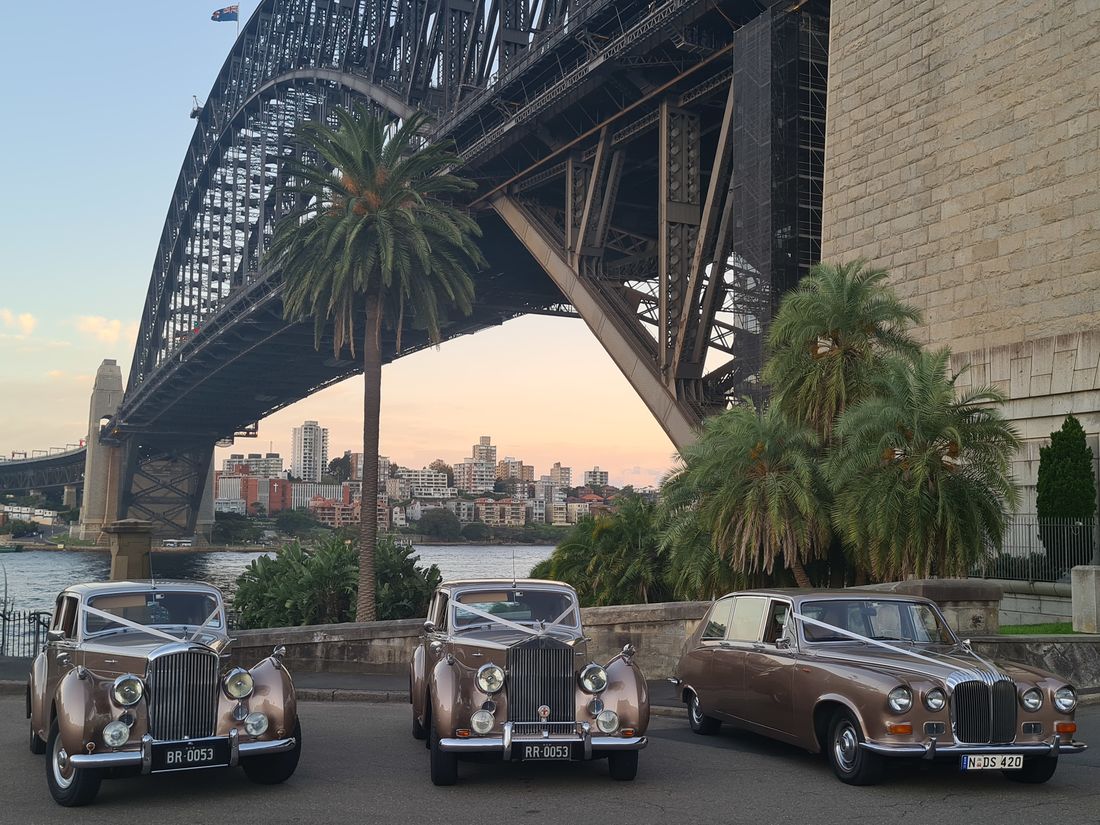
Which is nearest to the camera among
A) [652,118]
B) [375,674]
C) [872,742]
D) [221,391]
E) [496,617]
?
[872,742]

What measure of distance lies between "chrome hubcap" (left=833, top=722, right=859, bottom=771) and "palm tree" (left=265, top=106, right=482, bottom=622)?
77.4ft

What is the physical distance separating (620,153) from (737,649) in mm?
25053

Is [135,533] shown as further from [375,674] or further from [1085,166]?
[1085,166]

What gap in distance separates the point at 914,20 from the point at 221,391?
224ft

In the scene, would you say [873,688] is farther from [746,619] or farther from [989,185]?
[989,185]

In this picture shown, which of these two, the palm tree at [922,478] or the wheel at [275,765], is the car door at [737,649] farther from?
the palm tree at [922,478]

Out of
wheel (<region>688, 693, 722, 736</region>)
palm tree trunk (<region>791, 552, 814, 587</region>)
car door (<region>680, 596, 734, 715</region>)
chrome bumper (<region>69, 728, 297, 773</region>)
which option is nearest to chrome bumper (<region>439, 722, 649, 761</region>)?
chrome bumper (<region>69, 728, 297, 773</region>)

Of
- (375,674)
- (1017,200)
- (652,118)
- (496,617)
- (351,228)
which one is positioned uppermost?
(652,118)

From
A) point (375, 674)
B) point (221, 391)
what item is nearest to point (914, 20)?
point (375, 674)

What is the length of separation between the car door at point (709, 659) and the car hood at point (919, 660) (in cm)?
164

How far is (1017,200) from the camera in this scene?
19.8m

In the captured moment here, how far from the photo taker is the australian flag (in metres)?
102

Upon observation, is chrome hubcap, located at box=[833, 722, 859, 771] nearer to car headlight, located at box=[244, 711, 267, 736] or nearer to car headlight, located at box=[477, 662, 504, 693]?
car headlight, located at box=[477, 662, 504, 693]

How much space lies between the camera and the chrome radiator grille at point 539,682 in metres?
8.81
